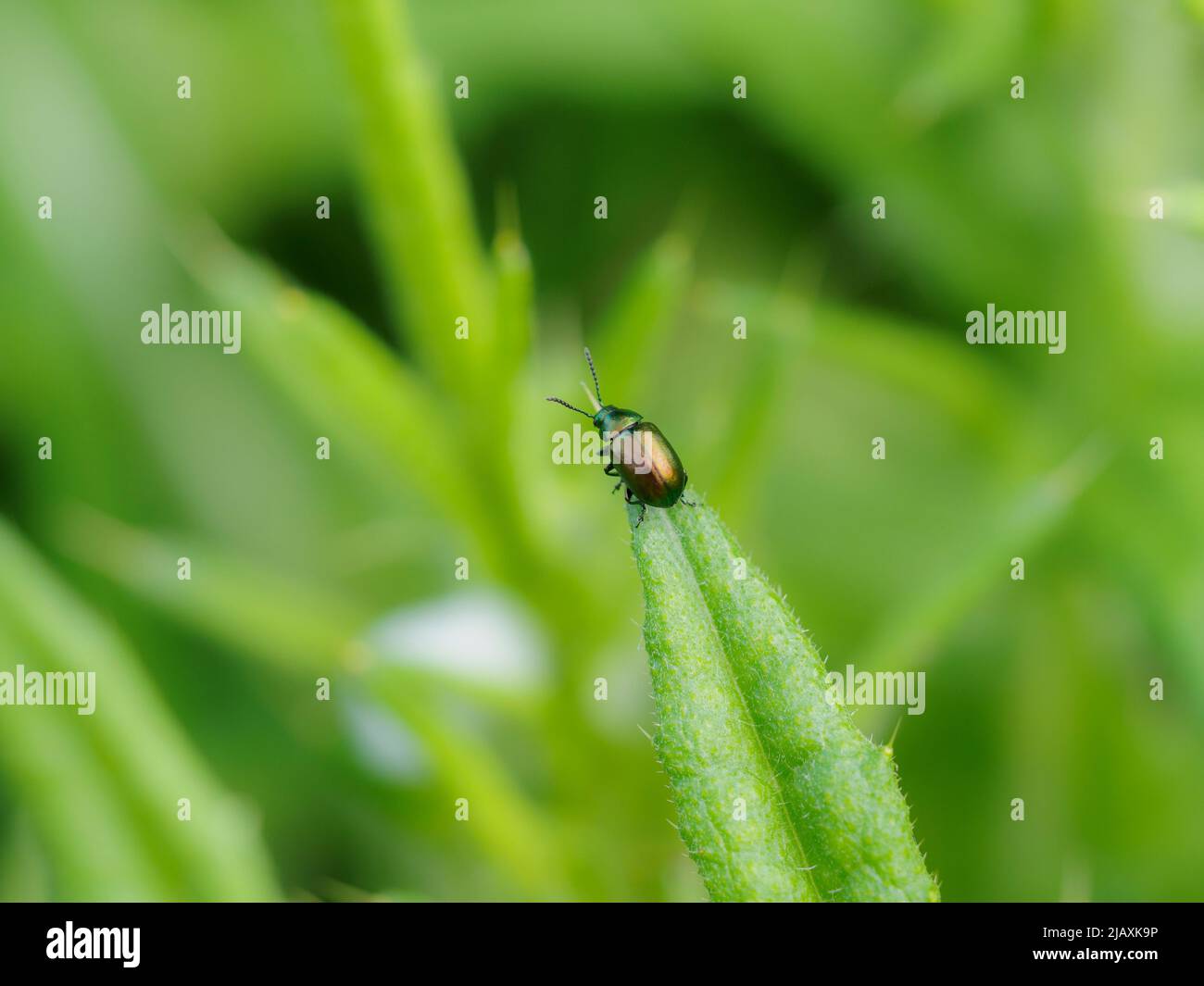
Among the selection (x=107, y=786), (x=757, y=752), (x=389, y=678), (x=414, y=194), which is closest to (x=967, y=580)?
(x=757, y=752)

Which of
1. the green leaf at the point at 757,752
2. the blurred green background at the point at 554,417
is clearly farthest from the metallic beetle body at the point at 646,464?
the green leaf at the point at 757,752

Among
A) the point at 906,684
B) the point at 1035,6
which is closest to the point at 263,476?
the point at 906,684

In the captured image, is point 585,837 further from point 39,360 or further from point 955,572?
point 39,360

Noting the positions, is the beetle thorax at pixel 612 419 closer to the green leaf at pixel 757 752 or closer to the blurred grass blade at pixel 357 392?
the blurred grass blade at pixel 357 392

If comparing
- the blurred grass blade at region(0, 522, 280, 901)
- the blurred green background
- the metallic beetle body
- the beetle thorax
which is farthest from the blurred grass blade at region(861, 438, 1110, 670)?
the blurred grass blade at region(0, 522, 280, 901)

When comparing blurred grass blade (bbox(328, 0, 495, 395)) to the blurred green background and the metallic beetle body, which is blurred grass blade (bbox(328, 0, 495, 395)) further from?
the metallic beetle body
